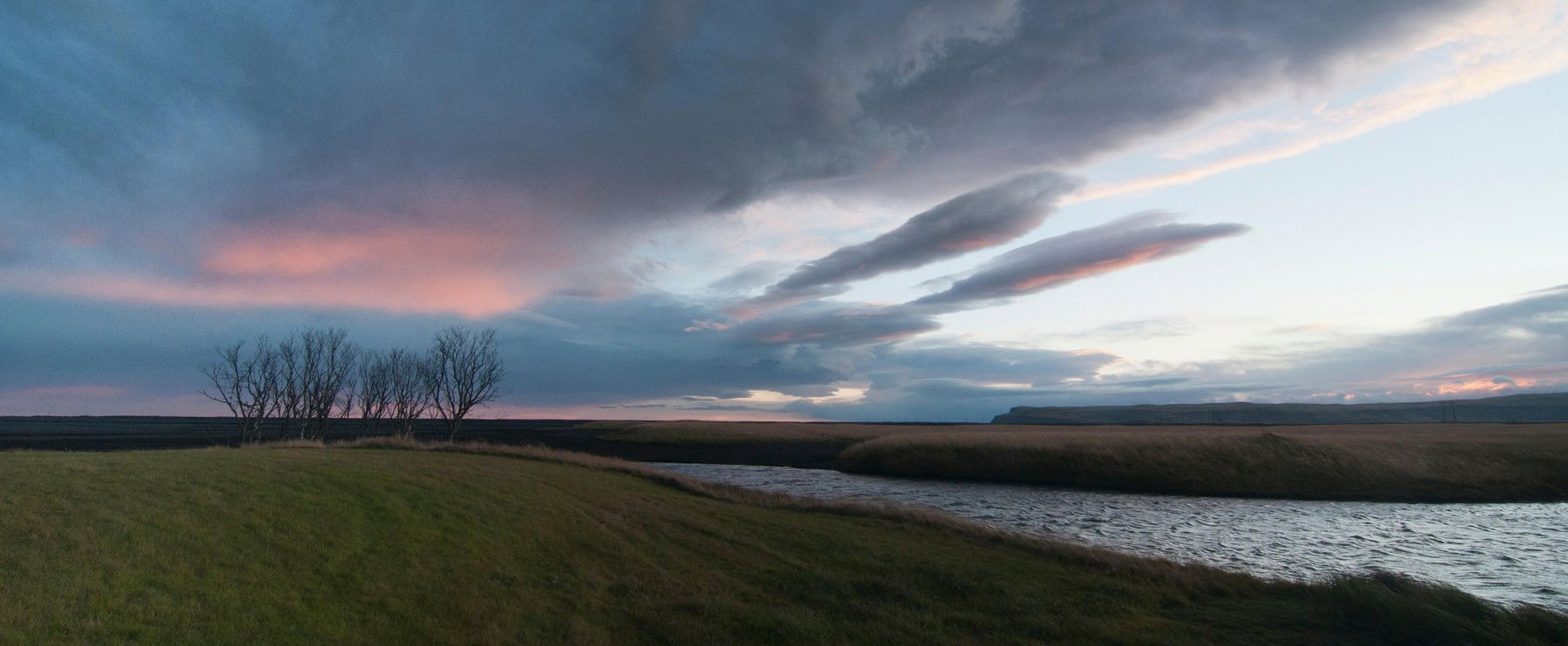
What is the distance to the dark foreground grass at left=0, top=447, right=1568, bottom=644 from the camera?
12.0 meters

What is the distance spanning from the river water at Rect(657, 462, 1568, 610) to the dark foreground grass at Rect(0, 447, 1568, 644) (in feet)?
27.3

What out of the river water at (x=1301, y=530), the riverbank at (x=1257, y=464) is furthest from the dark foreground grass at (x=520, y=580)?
the riverbank at (x=1257, y=464)

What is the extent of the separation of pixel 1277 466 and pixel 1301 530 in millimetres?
20433

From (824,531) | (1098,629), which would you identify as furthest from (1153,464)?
(1098,629)

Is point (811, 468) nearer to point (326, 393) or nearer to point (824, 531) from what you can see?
point (824, 531)

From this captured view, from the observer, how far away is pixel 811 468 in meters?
65.1

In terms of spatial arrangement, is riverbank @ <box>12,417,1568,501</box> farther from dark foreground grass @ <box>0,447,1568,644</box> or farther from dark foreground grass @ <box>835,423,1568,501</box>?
dark foreground grass @ <box>0,447,1568,644</box>

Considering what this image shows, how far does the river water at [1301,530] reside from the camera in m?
23.0

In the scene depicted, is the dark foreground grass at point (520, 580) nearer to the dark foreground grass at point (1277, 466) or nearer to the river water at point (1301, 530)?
the river water at point (1301, 530)

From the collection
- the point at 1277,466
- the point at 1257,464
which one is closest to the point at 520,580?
the point at 1257,464

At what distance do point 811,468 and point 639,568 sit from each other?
4778cm

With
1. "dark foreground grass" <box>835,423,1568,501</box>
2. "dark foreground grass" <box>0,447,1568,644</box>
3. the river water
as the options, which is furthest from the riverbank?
"dark foreground grass" <box>0,447,1568,644</box>

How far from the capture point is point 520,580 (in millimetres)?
16344

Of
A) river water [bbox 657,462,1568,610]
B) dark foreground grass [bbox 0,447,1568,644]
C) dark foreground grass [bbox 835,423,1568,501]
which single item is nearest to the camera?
dark foreground grass [bbox 0,447,1568,644]
